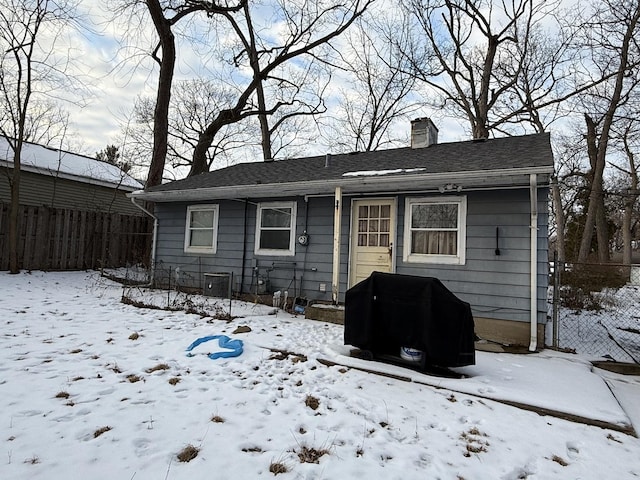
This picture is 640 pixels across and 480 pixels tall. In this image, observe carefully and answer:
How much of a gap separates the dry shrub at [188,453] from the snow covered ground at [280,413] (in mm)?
14

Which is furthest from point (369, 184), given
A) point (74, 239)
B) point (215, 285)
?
point (74, 239)

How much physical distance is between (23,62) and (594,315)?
15.3 metres

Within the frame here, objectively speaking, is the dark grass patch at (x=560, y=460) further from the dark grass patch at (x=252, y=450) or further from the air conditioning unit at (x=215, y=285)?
the air conditioning unit at (x=215, y=285)

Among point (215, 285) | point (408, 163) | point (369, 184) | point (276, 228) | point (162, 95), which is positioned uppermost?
point (162, 95)

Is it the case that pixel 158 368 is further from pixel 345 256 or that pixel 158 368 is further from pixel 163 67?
pixel 163 67

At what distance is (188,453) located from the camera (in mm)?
2160

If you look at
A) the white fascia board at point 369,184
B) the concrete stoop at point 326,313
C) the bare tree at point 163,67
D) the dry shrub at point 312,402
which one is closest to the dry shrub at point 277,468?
the dry shrub at point 312,402

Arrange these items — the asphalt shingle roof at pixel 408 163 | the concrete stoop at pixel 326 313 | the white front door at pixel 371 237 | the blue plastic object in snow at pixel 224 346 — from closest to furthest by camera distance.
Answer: the blue plastic object in snow at pixel 224 346, the asphalt shingle roof at pixel 408 163, the concrete stoop at pixel 326 313, the white front door at pixel 371 237

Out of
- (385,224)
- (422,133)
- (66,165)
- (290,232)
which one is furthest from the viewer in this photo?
(66,165)

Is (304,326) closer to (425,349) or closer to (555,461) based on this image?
(425,349)

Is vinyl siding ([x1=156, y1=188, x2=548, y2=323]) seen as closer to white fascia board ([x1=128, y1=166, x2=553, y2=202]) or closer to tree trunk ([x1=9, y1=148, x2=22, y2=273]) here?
white fascia board ([x1=128, y1=166, x2=553, y2=202])

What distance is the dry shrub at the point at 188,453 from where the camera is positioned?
211 centimetres

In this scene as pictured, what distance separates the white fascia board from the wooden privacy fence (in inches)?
104

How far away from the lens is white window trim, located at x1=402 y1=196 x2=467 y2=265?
5.94m
